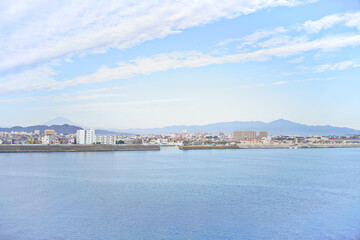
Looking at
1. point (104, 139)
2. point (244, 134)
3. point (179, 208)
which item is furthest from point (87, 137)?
point (244, 134)

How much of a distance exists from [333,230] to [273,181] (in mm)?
6635

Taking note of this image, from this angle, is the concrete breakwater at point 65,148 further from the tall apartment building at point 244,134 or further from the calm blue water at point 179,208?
the tall apartment building at point 244,134

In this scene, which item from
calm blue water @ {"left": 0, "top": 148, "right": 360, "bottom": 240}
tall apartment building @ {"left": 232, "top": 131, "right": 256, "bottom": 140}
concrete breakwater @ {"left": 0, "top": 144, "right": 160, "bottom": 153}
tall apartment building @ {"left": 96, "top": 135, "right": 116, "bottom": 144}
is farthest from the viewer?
tall apartment building @ {"left": 232, "top": 131, "right": 256, "bottom": 140}

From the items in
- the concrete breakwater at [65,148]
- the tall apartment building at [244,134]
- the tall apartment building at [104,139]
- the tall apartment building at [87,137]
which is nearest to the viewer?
the concrete breakwater at [65,148]

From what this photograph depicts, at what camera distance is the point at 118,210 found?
28.7 ft

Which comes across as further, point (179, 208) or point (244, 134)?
point (244, 134)

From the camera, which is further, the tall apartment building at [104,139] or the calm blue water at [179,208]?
the tall apartment building at [104,139]

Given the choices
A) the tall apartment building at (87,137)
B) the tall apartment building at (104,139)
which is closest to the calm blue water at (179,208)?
the tall apartment building at (87,137)

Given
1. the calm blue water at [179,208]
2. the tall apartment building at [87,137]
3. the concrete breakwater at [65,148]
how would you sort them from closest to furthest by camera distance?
the calm blue water at [179,208]
the concrete breakwater at [65,148]
the tall apartment building at [87,137]

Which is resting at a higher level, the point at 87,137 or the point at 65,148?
the point at 87,137

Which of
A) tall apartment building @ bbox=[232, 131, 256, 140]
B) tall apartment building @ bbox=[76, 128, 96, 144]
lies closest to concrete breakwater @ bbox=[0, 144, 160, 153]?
tall apartment building @ bbox=[76, 128, 96, 144]

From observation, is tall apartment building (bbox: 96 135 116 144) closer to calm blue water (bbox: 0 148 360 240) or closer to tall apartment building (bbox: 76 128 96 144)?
tall apartment building (bbox: 76 128 96 144)

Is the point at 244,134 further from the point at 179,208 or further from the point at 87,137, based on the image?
the point at 179,208

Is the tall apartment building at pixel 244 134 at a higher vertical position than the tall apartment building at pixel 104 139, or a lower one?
higher
